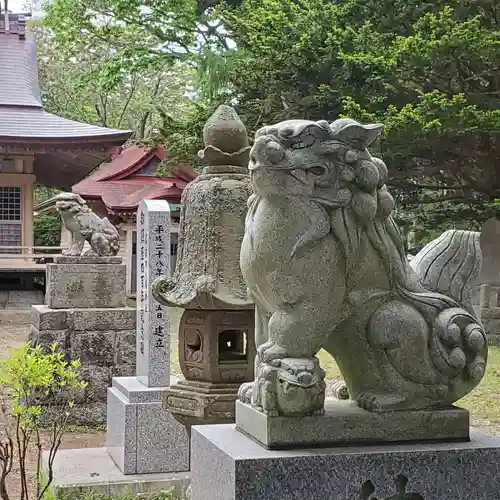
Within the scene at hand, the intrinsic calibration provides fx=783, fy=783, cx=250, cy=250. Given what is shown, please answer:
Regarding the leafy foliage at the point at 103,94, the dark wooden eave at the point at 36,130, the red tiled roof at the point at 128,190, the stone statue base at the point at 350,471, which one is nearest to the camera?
the stone statue base at the point at 350,471

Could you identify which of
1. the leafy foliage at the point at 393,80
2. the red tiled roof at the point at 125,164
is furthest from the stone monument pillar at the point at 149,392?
the red tiled roof at the point at 125,164

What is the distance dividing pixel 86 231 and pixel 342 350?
20.0 feet

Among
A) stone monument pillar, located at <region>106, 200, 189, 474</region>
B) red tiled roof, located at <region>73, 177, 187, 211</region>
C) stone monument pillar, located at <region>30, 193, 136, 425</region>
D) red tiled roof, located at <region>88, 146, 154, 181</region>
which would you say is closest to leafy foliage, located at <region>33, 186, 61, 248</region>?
red tiled roof, located at <region>88, 146, 154, 181</region>

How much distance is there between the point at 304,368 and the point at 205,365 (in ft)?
6.97

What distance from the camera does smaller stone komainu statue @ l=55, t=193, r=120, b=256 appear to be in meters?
8.24

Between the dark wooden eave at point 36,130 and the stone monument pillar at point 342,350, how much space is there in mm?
14470

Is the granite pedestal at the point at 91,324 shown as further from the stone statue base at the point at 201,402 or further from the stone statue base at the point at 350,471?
the stone statue base at the point at 350,471

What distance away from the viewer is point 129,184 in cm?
2044

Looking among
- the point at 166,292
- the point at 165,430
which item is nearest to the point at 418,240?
the point at 165,430

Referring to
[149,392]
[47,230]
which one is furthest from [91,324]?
[47,230]

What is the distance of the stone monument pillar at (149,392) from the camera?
18.5 feet

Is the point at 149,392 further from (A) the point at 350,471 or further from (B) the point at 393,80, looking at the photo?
(B) the point at 393,80

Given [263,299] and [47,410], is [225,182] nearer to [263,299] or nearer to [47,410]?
[263,299]

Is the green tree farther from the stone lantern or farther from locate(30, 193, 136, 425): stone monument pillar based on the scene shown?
the stone lantern
